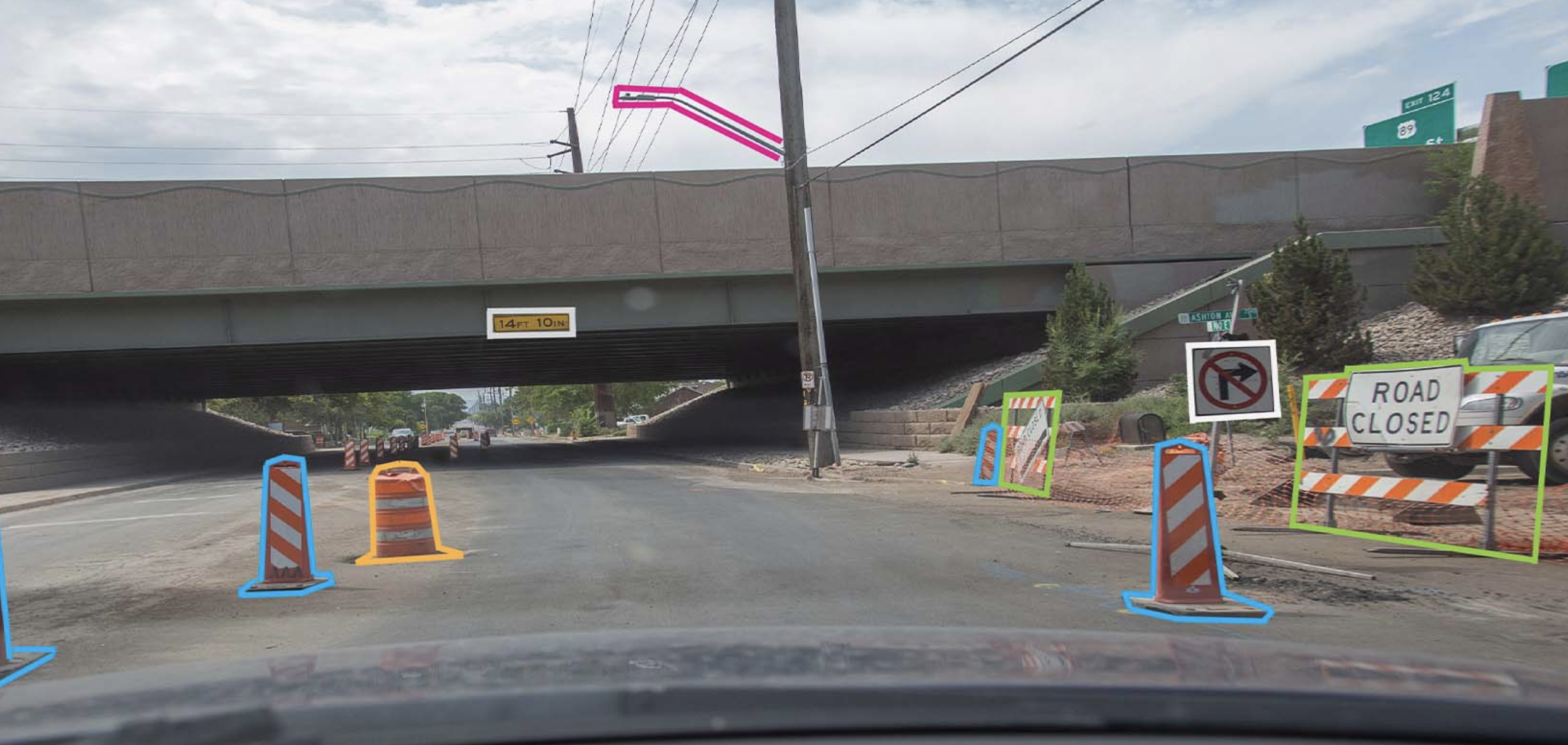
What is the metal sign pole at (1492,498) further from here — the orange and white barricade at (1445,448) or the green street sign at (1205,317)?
the green street sign at (1205,317)

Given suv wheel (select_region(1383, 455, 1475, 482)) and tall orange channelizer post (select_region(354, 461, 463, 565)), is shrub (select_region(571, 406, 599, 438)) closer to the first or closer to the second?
tall orange channelizer post (select_region(354, 461, 463, 565))

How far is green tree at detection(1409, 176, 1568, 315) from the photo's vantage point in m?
23.7

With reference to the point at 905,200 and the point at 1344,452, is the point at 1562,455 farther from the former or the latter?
the point at 905,200

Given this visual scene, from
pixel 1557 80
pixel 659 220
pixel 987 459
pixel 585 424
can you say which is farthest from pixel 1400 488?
pixel 585 424

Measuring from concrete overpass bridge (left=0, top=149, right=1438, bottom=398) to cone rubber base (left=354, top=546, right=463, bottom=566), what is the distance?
1979 cm

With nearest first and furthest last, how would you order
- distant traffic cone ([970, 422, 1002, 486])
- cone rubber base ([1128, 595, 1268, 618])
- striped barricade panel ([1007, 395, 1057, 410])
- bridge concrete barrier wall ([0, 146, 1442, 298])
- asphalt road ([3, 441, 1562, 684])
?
1. asphalt road ([3, 441, 1562, 684])
2. cone rubber base ([1128, 595, 1268, 618])
3. striped barricade panel ([1007, 395, 1057, 410])
4. distant traffic cone ([970, 422, 1002, 486])
5. bridge concrete barrier wall ([0, 146, 1442, 298])

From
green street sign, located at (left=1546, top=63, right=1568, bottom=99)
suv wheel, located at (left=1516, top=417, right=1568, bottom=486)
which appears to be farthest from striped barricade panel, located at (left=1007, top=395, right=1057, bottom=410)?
green street sign, located at (left=1546, top=63, right=1568, bottom=99)

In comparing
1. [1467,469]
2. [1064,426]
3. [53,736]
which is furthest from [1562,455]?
[53,736]

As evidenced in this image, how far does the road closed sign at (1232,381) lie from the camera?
10.5m

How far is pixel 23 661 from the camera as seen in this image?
6781 mm

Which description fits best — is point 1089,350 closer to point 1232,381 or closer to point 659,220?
point 659,220

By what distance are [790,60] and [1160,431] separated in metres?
9.78

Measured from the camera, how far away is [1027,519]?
1316 centimetres

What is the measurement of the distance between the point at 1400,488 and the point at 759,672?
947cm
